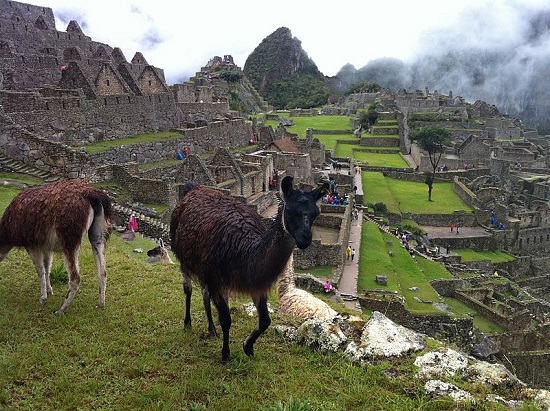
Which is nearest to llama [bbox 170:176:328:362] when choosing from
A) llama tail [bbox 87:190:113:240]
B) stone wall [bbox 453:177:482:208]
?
llama tail [bbox 87:190:113:240]

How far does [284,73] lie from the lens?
12606cm

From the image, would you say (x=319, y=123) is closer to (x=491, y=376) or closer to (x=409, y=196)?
(x=409, y=196)

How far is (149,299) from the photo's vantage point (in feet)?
22.9

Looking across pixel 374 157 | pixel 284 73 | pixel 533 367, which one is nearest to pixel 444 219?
pixel 374 157

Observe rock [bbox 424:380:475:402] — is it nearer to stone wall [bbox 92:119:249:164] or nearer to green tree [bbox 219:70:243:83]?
stone wall [bbox 92:119:249:164]

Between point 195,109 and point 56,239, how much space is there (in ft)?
96.5

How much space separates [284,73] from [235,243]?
4995 inches

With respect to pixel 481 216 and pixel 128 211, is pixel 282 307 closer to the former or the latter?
pixel 128 211

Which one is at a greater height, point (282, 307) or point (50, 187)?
point (50, 187)

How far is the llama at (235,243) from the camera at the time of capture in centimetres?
437

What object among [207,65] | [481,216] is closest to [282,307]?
[481,216]

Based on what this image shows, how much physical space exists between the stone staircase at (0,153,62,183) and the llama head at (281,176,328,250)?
41.9 feet

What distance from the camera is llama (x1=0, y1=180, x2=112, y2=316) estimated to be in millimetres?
6055

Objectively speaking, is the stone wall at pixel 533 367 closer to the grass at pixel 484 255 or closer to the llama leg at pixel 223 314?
the grass at pixel 484 255
